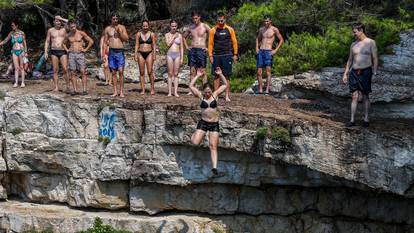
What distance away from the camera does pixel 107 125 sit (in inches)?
572

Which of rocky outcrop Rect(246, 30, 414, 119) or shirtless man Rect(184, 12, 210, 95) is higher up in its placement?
shirtless man Rect(184, 12, 210, 95)

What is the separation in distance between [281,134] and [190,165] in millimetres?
2242

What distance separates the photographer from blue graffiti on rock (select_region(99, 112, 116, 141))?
568 inches

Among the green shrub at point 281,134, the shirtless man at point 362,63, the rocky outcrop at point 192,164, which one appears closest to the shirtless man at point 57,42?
the rocky outcrop at point 192,164

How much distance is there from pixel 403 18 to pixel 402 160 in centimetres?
675

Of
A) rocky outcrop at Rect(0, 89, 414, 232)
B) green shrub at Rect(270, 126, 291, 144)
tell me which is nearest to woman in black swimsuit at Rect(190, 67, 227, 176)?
rocky outcrop at Rect(0, 89, 414, 232)

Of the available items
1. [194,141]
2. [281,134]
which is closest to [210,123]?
[194,141]

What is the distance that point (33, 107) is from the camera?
15.1 m

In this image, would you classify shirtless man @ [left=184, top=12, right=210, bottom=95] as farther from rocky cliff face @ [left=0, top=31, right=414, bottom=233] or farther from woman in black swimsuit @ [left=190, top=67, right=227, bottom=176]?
woman in black swimsuit @ [left=190, top=67, right=227, bottom=176]

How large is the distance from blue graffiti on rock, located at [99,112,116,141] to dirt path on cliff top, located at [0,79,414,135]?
1.41 feet

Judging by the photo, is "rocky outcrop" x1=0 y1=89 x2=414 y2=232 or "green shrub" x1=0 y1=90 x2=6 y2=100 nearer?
"rocky outcrop" x1=0 y1=89 x2=414 y2=232

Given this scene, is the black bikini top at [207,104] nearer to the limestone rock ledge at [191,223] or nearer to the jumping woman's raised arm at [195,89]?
the jumping woman's raised arm at [195,89]

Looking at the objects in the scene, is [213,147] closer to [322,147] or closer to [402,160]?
[322,147]

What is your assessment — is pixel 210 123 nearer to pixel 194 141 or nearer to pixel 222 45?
pixel 194 141
